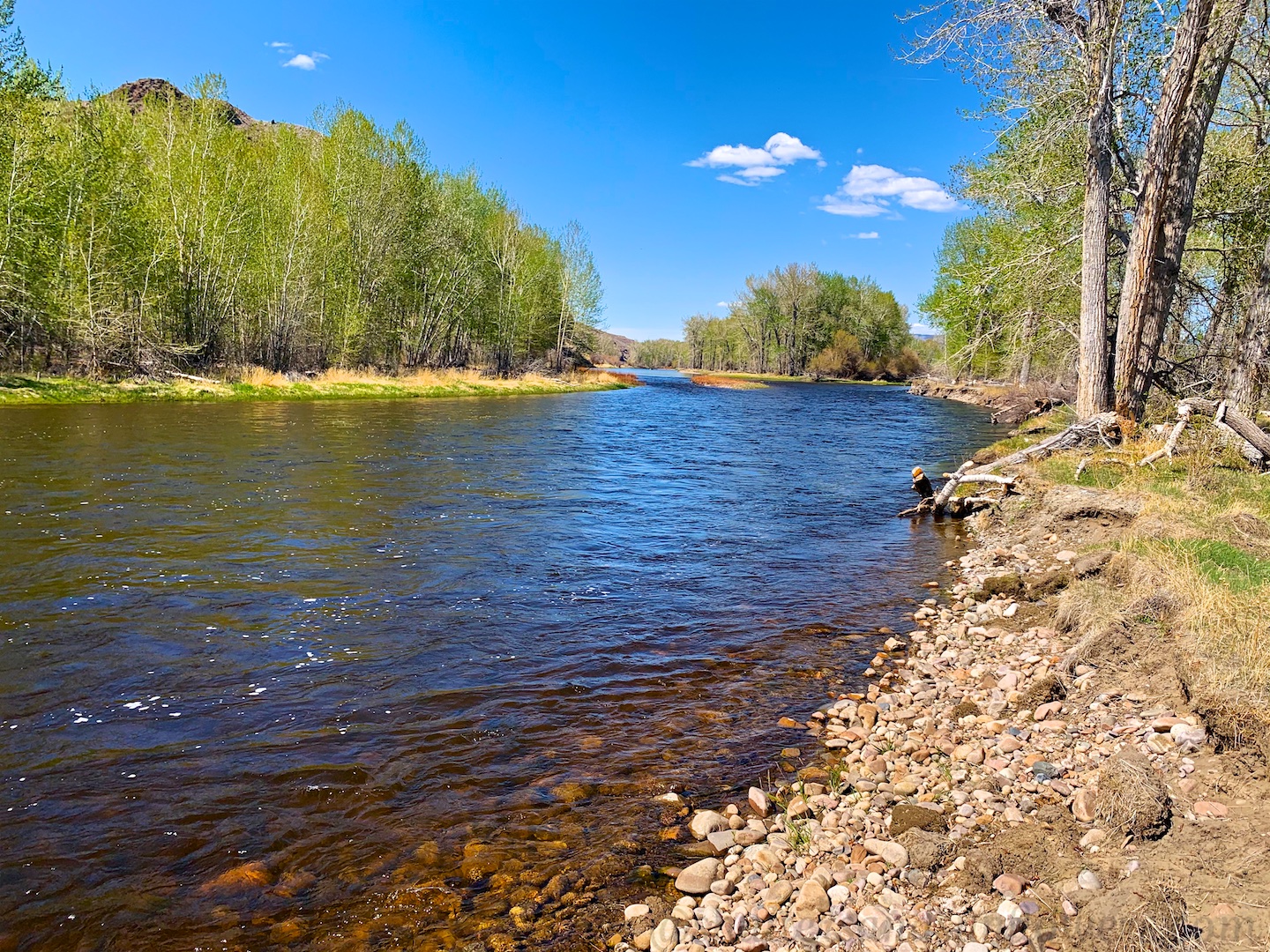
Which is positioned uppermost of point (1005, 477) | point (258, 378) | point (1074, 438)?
point (258, 378)

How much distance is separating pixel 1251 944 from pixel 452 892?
12.6 ft

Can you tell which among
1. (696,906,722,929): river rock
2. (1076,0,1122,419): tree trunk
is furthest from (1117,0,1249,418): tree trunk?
(696,906,722,929): river rock

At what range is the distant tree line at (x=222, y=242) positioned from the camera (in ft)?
96.6

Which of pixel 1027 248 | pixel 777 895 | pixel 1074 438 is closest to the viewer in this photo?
pixel 777 895

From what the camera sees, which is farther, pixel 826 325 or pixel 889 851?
pixel 826 325

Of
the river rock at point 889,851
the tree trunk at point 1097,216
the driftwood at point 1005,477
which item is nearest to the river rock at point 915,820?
the river rock at point 889,851

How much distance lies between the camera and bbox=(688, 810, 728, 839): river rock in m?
4.69

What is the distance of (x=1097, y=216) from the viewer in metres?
15.4

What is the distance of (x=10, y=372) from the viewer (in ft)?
95.7

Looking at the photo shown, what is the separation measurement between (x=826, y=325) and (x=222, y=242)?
102062 millimetres

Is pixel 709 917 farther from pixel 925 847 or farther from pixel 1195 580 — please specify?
pixel 1195 580

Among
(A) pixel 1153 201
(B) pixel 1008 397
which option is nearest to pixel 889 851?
(A) pixel 1153 201

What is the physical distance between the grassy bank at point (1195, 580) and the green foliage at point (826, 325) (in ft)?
358

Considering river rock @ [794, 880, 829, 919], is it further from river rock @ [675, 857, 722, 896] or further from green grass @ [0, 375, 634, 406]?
green grass @ [0, 375, 634, 406]
